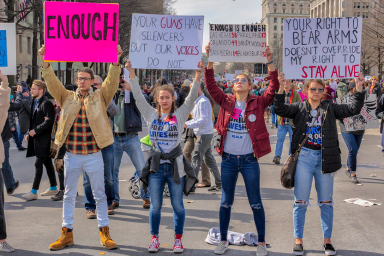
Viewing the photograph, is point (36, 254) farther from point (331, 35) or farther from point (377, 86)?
point (377, 86)

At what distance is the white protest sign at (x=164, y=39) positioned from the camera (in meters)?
5.79

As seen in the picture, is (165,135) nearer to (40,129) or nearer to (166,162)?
(166,162)

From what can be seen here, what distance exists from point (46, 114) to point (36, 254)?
2875 millimetres

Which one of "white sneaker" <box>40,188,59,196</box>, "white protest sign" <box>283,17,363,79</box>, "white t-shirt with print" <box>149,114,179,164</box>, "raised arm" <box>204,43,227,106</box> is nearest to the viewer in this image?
"white t-shirt with print" <box>149,114,179,164</box>

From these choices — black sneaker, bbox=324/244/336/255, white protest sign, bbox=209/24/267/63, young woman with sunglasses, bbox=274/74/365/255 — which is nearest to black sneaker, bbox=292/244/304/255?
young woman with sunglasses, bbox=274/74/365/255

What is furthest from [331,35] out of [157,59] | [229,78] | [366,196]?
[229,78]

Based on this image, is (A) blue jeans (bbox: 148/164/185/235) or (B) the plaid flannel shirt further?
(B) the plaid flannel shirt

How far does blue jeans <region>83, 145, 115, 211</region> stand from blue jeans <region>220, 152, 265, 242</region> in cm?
207

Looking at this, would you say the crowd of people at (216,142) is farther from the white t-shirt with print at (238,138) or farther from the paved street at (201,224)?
the paved street at (201,224)

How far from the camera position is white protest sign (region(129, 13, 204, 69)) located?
579 centimetres

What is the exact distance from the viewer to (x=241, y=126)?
4.69m

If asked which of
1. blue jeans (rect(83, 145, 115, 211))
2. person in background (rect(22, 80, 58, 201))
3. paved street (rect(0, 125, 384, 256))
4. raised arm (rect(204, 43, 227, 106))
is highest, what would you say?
raised arm (rect(204, 43, 227, 106))

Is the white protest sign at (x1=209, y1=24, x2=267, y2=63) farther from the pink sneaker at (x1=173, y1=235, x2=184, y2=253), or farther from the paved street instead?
the pink sneaker at (x1=173, y1=235, x2=184, y2=253)

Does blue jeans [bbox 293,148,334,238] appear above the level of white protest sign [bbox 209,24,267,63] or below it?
below
